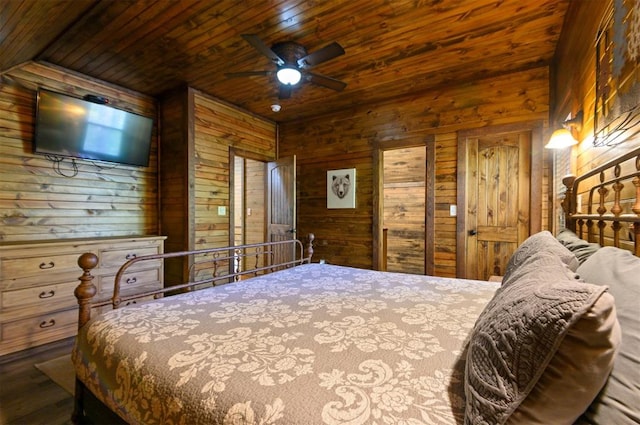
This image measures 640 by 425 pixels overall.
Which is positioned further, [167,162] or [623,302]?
[167,162]

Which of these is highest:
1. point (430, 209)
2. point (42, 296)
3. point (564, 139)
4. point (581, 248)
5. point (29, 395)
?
point (564, 139)

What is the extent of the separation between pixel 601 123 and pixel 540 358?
1.84m

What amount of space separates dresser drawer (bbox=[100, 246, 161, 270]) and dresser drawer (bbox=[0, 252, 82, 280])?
218 millimetres

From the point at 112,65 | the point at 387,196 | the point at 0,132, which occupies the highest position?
the point at 112,65

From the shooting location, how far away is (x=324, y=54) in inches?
95.0

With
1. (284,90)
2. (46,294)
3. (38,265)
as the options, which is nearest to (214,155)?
(284,90)

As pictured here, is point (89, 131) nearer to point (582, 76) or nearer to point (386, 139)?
→ point (386, 139)

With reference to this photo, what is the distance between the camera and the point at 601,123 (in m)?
1.69

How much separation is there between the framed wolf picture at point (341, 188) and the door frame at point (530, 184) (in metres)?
1.43

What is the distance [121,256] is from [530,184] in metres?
4.44

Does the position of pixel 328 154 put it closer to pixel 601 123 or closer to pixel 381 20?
pixel 381 20

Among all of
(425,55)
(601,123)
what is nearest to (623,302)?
(601,123)

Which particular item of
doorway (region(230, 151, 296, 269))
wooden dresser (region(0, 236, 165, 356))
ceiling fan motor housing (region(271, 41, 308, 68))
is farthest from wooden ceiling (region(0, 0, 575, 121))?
wooden dresser (region(0, 236, 165, 356))

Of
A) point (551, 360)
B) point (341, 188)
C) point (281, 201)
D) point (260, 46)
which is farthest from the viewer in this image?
point (281, 201)
